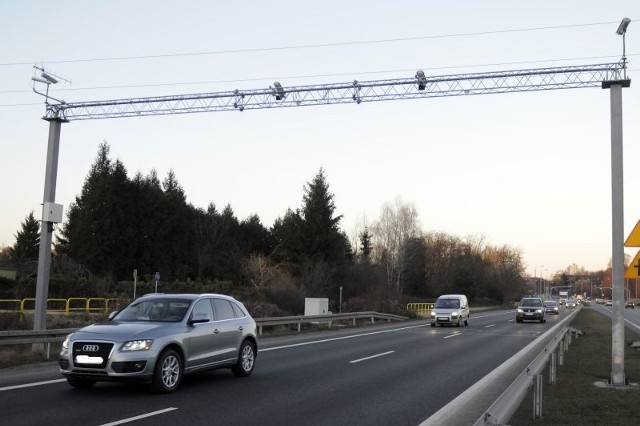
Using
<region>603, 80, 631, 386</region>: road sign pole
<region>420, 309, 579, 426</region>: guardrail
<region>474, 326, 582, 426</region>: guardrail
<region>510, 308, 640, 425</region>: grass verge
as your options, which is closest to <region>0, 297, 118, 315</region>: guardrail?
<region>420, 309, 579, 426</region>: guardrail

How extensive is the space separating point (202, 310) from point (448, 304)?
87.7ft

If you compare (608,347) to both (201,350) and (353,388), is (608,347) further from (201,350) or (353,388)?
(201,350)

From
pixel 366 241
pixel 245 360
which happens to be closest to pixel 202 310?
pixel 245 360

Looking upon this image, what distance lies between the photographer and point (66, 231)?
7644cm

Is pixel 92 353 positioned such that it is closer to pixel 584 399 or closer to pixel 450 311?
pixel 584 399

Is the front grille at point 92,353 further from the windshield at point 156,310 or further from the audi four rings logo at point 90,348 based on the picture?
the windshield at point 156,310

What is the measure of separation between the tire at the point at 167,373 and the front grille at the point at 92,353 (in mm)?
794

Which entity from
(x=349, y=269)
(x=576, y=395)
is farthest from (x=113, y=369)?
(x=349, y=269)

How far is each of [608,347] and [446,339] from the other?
6.52 m

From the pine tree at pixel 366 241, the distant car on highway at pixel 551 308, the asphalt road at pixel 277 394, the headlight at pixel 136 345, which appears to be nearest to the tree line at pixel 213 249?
the pine tree at pixel 366 241

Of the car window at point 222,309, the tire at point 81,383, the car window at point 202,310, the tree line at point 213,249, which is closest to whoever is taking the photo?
the tire at point 81,383

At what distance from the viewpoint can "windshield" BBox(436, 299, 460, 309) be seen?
36.4 meters

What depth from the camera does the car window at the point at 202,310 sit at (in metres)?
11.6

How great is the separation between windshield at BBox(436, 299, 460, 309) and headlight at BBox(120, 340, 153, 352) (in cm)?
2813
